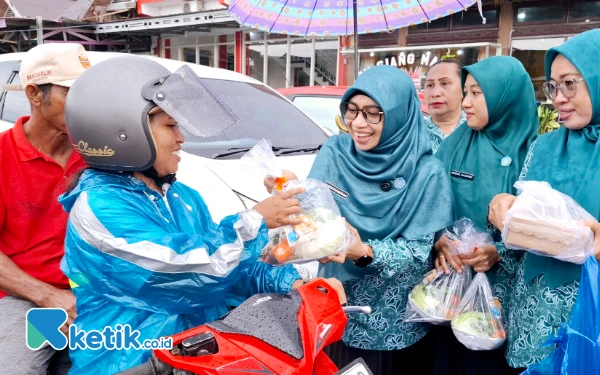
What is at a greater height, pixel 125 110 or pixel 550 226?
pixel 125 110

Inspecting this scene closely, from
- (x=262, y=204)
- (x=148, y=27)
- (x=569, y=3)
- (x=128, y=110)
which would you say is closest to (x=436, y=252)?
(x=262, y=204)

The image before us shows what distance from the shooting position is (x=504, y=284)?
229 centimetres

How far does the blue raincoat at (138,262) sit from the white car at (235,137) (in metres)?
1.25

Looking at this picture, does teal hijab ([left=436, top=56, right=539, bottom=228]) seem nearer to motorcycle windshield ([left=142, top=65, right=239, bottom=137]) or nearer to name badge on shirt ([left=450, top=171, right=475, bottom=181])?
name badge on shirt ([left=450, top=171, right=475, bottom=181])

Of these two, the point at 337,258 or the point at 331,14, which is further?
the point at 331,14

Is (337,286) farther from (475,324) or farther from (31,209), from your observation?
(31,209)

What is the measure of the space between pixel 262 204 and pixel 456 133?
1427 millimetres

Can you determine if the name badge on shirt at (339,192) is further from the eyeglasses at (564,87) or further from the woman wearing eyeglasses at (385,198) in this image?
the eyeglasses at (564,87)

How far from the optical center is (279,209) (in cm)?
160

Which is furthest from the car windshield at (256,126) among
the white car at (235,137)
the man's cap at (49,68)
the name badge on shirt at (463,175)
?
the name badge on shirt at (463,175)

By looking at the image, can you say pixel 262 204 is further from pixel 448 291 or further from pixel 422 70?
pixel 422 70

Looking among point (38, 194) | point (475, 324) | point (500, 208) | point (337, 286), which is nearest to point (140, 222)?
point (337, 286)

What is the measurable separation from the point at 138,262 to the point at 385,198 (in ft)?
3.59

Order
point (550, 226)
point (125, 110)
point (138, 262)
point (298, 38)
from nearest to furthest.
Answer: point (138, 262), point (125, 110), point (550, 226), point (298, 38)
